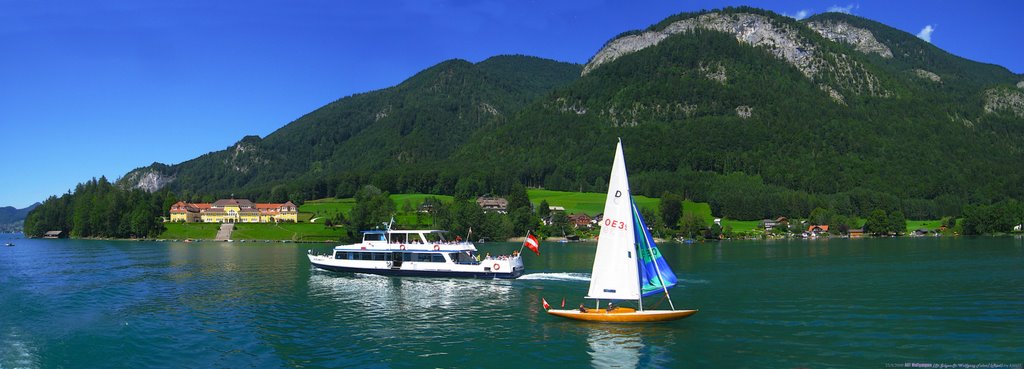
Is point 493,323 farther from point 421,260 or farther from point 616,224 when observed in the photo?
point 421,260

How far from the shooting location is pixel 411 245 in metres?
77.0

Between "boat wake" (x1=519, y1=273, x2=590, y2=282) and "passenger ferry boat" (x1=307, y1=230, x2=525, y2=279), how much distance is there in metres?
1.42

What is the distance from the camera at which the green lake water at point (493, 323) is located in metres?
34.3

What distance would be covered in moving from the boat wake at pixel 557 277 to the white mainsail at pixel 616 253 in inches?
1092

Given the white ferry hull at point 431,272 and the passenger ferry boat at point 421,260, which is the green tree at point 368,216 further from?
the passenger ferry boat at point 421,260

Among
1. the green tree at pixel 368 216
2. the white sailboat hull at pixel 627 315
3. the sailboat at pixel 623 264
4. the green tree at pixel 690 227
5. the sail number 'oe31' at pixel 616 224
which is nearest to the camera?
the sailboat at pixel 623 264

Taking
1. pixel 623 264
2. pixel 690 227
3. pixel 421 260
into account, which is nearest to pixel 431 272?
pixel 421 260

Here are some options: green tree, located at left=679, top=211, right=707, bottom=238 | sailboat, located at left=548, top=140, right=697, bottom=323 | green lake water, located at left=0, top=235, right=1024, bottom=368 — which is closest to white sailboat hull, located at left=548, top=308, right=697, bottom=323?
sailboat, located at left=548, top=140, right=697, bottom=323

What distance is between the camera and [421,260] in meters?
76.3

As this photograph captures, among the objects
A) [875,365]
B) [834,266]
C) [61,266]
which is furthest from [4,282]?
[834,266]

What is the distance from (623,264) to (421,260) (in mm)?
40415

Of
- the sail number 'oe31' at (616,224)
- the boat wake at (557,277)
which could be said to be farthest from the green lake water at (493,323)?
the sail number 'oe31' at (616,224)

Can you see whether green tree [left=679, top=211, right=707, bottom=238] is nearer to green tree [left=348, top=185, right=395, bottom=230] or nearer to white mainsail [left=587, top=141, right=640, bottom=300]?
green tree [left=348, top=185, right=395, bottom=230]

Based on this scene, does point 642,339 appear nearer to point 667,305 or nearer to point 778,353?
point 778,353
